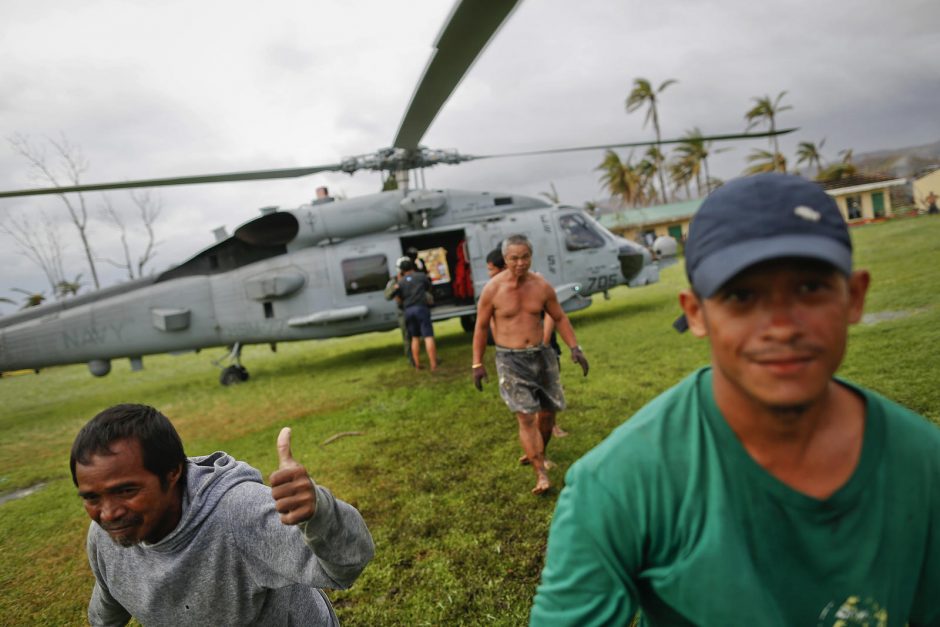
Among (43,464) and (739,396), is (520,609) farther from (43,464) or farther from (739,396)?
(43,464)

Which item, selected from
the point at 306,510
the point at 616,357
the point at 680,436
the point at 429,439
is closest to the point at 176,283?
the point at 429,439

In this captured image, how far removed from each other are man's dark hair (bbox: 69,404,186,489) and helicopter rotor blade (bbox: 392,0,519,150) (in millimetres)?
2821

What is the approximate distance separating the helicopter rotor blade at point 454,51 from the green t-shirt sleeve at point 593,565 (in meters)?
3.08

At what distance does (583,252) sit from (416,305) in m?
3.98

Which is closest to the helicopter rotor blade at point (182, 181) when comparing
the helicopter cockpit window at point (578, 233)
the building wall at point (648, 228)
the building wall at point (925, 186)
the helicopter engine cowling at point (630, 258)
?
the helicopter cockpit window at point (578, 233)

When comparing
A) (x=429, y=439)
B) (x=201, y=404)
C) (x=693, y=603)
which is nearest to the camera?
(x=693, y=603)

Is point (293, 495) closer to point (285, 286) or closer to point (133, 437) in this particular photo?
point (133, 437)

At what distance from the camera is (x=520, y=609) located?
8.91 feet

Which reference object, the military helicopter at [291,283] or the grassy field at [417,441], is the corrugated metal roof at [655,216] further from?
the military helicopter at [291,283]

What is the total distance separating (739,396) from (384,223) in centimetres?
973

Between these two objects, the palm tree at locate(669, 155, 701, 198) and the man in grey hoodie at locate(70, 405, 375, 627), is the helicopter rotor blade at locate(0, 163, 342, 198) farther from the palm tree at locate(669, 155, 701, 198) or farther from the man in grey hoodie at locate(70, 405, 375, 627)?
the palm tree at locate(669, 155, 701, 198)

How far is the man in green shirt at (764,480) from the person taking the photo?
0.93 metres

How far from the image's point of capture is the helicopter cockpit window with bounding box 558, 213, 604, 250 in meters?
10.8

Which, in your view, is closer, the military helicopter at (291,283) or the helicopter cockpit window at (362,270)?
the military helicopter at (291,283)
